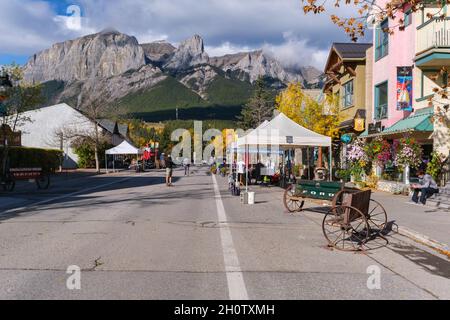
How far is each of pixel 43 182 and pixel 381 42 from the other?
61.3 feet

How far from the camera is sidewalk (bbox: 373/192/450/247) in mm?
10606

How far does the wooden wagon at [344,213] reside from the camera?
9133 millimetres

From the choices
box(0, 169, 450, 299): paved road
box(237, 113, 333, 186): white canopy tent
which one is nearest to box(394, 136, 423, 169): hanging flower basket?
box(237, 113, 333, 186): white canopy tent

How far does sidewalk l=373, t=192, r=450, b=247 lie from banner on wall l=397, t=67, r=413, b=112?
527 cm

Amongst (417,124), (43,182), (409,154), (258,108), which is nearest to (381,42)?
(417,124)

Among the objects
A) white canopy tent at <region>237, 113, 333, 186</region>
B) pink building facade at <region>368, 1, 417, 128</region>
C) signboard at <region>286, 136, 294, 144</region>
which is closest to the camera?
signboard at <region>286, 136, 294, 144</region>

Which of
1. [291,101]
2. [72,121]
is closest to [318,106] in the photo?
[291,101]

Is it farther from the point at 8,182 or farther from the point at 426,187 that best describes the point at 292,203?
the point at 8,182

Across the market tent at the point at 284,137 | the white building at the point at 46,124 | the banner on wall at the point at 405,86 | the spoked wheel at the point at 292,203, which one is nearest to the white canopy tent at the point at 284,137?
the market tent at the point at 284,137

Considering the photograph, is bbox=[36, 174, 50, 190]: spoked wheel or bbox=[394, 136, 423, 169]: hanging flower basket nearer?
bbox=[394, 136, 423, 169]: hanging flower basket

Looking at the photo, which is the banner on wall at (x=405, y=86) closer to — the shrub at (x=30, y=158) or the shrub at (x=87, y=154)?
the shrub at (x=30, y=158)

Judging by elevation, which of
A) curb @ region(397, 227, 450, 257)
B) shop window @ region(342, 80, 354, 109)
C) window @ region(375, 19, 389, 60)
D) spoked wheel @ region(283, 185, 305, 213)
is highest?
window @ region(375, 19, 389, 60)

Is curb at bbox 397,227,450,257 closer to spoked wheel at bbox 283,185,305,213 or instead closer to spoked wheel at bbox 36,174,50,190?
spoked wheel at bbox 283,185,305,213

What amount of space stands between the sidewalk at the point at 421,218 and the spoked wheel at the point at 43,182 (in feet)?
52.4
